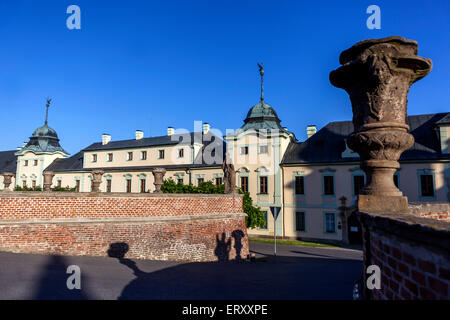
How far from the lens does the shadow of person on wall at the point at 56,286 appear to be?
479 cm

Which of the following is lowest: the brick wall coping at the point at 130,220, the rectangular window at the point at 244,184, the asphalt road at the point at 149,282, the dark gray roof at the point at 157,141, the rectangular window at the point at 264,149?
the asphalt road at the point at 149,282

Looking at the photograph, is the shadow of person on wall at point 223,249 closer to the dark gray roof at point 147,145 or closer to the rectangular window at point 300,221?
the rectangular window at point 300,221

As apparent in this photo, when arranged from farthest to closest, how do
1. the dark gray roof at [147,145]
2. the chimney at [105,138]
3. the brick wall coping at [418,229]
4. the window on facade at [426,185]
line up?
1. the chimney at [105,138]
2. the dark gray roof at [147,145]
3. the window on facade at [426,185]
4. the brick wall coping at [418,229]

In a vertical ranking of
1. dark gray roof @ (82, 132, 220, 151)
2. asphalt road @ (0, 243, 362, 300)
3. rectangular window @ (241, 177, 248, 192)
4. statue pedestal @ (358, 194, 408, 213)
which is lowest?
asphalt road @ (0, 243, 362, 300)

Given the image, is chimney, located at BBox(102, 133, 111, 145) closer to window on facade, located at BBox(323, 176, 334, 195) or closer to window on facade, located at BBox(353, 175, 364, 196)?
window on facade, located at BBox(323, 176, 334, 195)

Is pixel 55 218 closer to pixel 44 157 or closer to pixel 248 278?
pixel 248 278

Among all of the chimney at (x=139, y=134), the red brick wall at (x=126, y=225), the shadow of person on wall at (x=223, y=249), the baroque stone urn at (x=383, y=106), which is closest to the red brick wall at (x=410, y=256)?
the baroque stone urn at (x=383, y=106)

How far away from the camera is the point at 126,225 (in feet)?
37.7

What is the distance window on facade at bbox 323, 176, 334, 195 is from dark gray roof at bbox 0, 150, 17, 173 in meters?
41.0

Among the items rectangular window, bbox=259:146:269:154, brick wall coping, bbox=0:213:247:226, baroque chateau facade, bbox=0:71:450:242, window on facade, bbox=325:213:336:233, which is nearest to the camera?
brick wall coping, bbox=0:213:247:226

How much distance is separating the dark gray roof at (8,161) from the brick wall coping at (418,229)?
48103 millimetres

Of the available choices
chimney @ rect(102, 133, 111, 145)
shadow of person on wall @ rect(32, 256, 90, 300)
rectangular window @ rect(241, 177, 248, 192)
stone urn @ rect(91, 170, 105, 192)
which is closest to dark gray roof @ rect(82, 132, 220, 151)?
chimney @ rect(102, 133, 111, 145)

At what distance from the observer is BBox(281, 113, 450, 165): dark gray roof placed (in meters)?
20.7
